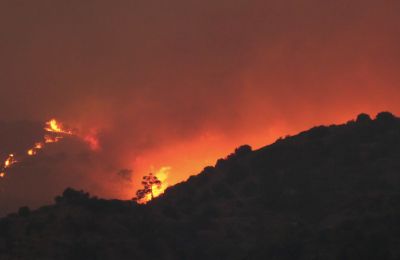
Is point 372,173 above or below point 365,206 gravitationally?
above

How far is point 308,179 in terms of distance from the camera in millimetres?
199750

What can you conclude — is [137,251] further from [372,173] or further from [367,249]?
[372,173]

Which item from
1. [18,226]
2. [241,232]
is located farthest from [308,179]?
[18,226]

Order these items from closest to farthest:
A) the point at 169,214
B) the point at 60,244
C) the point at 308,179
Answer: the point at 60,244 < the point at 169,214 < the point at 308,179

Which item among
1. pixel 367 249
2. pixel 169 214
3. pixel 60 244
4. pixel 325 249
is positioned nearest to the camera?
pixel 367 249

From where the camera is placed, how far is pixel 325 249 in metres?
123

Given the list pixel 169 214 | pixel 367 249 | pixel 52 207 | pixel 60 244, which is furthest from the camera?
pixel 169 214

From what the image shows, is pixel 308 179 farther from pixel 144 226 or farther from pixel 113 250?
pixel 113 250

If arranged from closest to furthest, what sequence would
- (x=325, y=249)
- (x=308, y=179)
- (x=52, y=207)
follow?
1. (x=325, y=249)
2. (x=52, y=207)
3. (x=308, y=179)

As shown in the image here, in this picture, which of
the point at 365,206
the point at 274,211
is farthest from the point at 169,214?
the point at 365,206

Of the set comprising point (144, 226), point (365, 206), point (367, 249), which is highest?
point (144, 226)

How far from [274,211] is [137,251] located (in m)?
52.9

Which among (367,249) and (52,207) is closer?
(367,249)

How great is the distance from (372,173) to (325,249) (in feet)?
255
